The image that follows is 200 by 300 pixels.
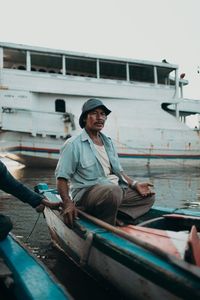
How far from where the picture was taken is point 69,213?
10.3ft

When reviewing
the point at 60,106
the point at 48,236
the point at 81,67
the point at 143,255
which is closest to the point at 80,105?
the point at 60,106

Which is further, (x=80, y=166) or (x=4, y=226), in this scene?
(x=80, y=166)

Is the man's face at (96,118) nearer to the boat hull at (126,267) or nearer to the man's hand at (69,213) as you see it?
the man's hand at (69,213)

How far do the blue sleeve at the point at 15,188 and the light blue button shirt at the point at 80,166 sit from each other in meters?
0.32

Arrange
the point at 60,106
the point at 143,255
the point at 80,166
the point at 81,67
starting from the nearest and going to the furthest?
the point at 143,255
the point at 80,166
the point at 60,106
the point at 81,67

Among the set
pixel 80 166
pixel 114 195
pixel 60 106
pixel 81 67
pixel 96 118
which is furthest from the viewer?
pixel 81 67

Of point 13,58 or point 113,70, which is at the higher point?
point 13,58

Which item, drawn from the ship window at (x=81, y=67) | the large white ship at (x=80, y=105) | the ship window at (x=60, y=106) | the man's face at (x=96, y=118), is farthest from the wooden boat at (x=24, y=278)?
the ship window at (x=81, y=67)

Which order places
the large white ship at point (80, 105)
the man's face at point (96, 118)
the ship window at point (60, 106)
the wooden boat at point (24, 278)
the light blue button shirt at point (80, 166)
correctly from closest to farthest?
the wooden boat at point (24, 278), the light blue button shirt at point (80, 166), the man's face at point (96, 118), the large white ship at point (80, 105), the ship window at point (60, 106)

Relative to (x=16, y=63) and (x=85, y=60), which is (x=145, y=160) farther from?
(x=16, y=63)

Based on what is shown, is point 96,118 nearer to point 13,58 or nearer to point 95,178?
point 95,178

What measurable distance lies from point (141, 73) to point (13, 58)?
23.9 feet

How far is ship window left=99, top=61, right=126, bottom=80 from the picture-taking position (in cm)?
1802

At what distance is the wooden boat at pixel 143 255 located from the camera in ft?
6.16
